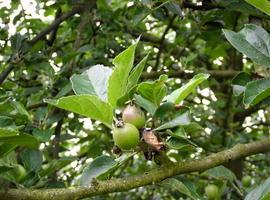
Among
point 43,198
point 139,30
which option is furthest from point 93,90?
point 139,30

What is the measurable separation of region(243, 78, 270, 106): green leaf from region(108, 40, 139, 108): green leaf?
0.23 meters

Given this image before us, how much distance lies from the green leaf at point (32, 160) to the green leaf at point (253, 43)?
52 cm

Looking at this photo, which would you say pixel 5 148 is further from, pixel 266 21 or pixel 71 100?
pixel 266 21

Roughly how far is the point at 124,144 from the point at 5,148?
0.23m

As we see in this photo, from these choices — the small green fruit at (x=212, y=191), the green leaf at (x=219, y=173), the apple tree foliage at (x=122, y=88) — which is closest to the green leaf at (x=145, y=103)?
the apple tree foliage at (x=122, y=88)

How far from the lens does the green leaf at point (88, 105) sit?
0.76 metres

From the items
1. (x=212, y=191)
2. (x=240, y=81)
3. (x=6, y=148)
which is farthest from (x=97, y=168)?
(x=212, y=191)

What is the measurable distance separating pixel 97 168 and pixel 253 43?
15.5 inches

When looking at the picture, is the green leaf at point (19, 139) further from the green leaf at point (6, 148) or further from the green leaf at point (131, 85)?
the green leaf at point (131, 85)

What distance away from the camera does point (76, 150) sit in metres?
2.90

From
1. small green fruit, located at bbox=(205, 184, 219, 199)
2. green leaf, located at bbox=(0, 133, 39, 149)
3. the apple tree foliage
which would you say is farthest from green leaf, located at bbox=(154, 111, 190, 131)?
small green fruit, located at bbox=(205, 184, 219, 199)

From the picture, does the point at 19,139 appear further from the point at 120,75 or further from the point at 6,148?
the point at 120,75

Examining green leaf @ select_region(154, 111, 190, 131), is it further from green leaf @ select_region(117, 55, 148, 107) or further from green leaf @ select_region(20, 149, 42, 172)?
green leaf @ select_region(20, 149, 42, 172)

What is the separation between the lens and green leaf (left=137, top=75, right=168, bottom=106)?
829 millimetres
